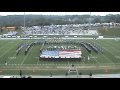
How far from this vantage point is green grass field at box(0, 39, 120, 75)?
7.52 meters

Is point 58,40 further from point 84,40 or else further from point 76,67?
point 76,67

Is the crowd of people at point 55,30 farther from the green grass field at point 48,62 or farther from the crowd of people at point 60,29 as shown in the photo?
the green grass field at point 48,62

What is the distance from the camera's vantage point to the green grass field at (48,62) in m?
7.52

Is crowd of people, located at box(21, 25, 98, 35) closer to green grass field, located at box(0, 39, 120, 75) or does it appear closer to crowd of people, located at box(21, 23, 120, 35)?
crowd of people, located at box(21, 23, 120, 35)

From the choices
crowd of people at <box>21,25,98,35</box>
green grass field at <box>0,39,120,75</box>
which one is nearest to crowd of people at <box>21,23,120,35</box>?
crowd of people at <box>21,25,98,35</box>

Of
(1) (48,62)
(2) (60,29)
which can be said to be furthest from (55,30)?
(1) (48,62)

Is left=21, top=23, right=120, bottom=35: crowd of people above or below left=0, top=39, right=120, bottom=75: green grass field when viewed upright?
above

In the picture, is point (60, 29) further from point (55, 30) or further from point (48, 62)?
point (48, 62)

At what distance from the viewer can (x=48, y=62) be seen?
820 cm

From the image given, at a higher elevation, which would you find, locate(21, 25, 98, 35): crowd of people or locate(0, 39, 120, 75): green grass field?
locate(21, 25, 98, 35): crowd of people

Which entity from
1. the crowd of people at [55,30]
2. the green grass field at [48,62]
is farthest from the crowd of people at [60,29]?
the green grass field at [48,62]

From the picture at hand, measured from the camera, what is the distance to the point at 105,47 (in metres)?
9.71

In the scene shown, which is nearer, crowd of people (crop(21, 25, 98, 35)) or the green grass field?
the green grass field
